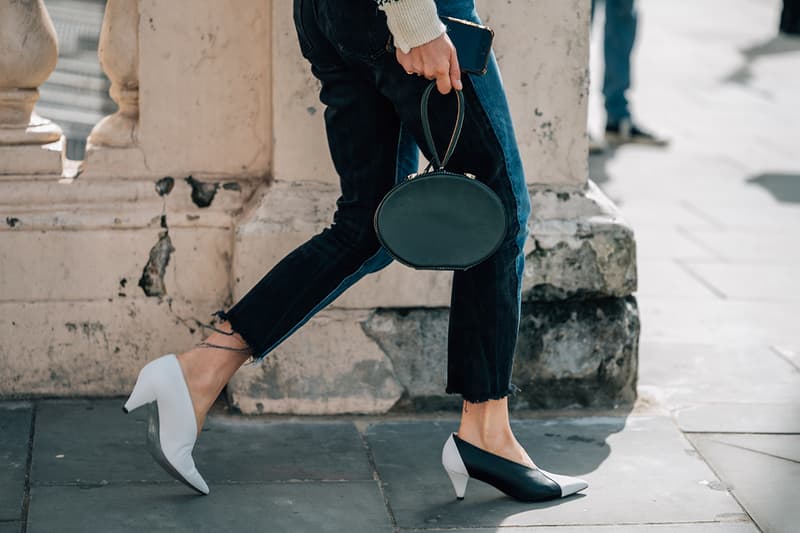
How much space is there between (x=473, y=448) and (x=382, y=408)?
564 millimetres

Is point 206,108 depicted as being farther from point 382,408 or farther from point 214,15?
point 382,408

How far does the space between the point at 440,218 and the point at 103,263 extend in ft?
3.57

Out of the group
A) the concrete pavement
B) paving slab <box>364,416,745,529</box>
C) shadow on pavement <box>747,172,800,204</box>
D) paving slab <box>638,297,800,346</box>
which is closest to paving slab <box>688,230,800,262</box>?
the concrete pavement

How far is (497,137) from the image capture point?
2.39 m

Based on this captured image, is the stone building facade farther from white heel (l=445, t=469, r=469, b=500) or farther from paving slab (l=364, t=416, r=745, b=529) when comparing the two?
white heel (l=445, t=469, r=469, b=500)

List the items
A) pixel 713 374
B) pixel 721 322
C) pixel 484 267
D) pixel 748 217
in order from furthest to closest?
pixel 748 217 < pixel 721 322 < pixel 713 374 < pixel 484 267

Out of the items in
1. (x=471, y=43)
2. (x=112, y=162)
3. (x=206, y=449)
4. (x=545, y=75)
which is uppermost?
(x=471, y=43)

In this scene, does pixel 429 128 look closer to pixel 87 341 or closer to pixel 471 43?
pixel 471 43

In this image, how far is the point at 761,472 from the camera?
2822mm

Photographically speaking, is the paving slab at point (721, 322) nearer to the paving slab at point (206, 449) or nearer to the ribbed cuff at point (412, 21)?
the paving slab at point (206, 449)

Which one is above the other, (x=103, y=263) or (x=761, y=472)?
(x=103, y=263)

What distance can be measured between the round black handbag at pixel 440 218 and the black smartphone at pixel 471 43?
63mm

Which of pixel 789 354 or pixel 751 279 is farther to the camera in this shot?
pixel 751 279

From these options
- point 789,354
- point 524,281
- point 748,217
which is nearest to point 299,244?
point 524,281
